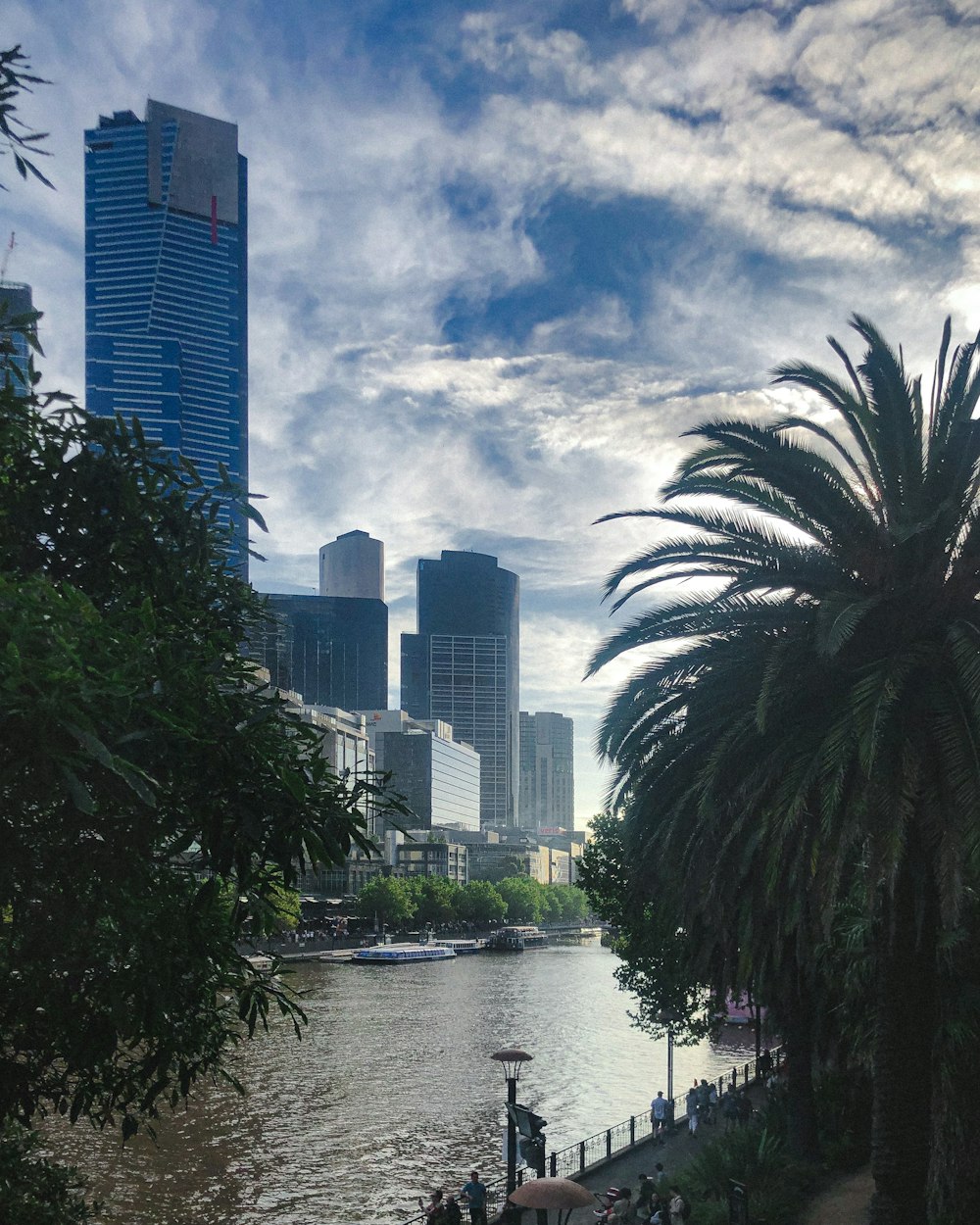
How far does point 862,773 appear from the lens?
1546cm

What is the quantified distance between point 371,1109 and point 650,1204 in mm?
21405

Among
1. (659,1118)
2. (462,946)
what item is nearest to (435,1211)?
(659,1118)

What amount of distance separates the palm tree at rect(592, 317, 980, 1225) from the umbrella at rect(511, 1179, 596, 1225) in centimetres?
629

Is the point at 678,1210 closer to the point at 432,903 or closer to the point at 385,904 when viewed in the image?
the point at 385,904

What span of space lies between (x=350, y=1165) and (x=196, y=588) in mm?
27872

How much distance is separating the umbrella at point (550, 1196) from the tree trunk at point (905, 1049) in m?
6.97

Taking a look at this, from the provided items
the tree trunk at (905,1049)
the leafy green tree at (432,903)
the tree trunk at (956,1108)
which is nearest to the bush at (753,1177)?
the tree trunk at (956,1108)

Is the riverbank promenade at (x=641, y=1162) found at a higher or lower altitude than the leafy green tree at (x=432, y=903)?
higher

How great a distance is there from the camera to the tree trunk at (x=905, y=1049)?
51.6ft

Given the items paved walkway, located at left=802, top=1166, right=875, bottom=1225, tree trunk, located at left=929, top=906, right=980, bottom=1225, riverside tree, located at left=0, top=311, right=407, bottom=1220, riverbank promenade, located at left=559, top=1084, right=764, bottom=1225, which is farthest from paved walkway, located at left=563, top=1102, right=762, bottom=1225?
riverside tree, located at left=0, top=311, right=407, bottom=1220

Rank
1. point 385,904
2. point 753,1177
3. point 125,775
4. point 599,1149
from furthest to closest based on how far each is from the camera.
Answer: point 385,904 < point 599,1149 < point 753,1177 < point 125,775

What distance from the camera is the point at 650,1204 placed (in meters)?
26.2

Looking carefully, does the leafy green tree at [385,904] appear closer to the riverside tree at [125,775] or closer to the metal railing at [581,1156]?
the metal railing at [581,1156]

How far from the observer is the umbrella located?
21.3 metres
